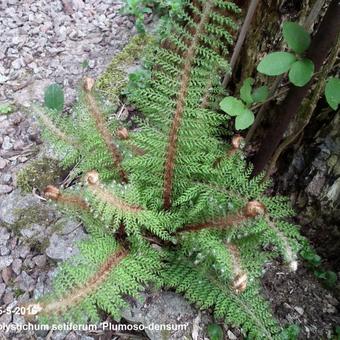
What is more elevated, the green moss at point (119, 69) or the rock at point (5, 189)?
the green moss at point (119, 69)

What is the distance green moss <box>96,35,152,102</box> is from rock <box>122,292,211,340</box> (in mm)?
1055

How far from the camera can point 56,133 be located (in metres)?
1.63

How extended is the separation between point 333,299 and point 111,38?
6.28 feet

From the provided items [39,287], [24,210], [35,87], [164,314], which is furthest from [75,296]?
[35,87]

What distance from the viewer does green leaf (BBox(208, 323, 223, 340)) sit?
1.55m

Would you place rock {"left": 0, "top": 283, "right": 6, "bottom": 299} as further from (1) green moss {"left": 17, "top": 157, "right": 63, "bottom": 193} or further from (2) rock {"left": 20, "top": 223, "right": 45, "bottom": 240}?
(1) green moss {"left": 17, "top": 157, "right": 63, "bottom": 193}

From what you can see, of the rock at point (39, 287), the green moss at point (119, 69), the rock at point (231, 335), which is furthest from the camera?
the green moss at point (119, 69)

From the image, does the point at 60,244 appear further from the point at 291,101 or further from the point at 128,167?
the point at 291,101

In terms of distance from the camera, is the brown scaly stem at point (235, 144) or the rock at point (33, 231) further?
the rock at point (33, 231)

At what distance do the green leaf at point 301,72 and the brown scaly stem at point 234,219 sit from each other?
1.37ft

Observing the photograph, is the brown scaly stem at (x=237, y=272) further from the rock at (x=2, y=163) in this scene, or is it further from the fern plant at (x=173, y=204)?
the rock at (x=2, y=163)

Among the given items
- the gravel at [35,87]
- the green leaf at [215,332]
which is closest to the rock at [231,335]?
the green leaf at [215,332]

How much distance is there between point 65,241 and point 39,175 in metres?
0.38

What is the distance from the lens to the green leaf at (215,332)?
1.55 metres
